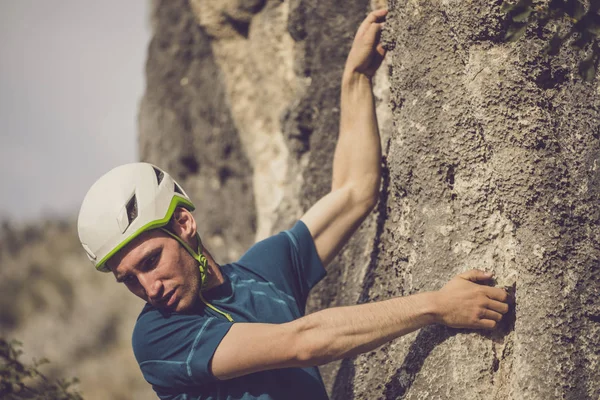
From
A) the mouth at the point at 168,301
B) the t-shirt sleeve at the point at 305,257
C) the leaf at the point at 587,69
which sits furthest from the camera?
the t-shirt sleeve at the point at 305,257

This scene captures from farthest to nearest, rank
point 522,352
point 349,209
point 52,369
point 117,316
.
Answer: point 117,316, point 52,369, point 349,209, point 522,352

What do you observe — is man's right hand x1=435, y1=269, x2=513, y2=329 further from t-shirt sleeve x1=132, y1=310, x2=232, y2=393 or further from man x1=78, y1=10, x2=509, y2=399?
t-shirt sleeve x1=132, y1=310, x2=232, y2=393

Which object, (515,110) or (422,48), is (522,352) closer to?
(515,110)

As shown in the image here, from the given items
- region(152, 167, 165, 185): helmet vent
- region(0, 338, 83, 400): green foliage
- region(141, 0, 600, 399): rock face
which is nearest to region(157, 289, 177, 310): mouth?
region(152, 167, 165, 185): helmet vent

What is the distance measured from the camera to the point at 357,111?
12.3ft

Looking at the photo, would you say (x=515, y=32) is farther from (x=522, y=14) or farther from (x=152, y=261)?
(x=152, y=261)

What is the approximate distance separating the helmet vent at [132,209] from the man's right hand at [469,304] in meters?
1.20

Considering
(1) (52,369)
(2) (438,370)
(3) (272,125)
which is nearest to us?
(2) (438,370)

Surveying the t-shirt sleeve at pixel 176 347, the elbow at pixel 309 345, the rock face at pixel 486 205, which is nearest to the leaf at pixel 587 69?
the rock face at pixel 486 205

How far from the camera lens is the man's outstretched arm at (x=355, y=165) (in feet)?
12.1

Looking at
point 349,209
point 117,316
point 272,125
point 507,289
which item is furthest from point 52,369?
point 507,289

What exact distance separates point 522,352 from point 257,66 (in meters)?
3.33

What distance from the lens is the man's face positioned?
3.04 meters

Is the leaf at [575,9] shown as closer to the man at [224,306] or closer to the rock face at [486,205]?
the rock face at [486,205]
